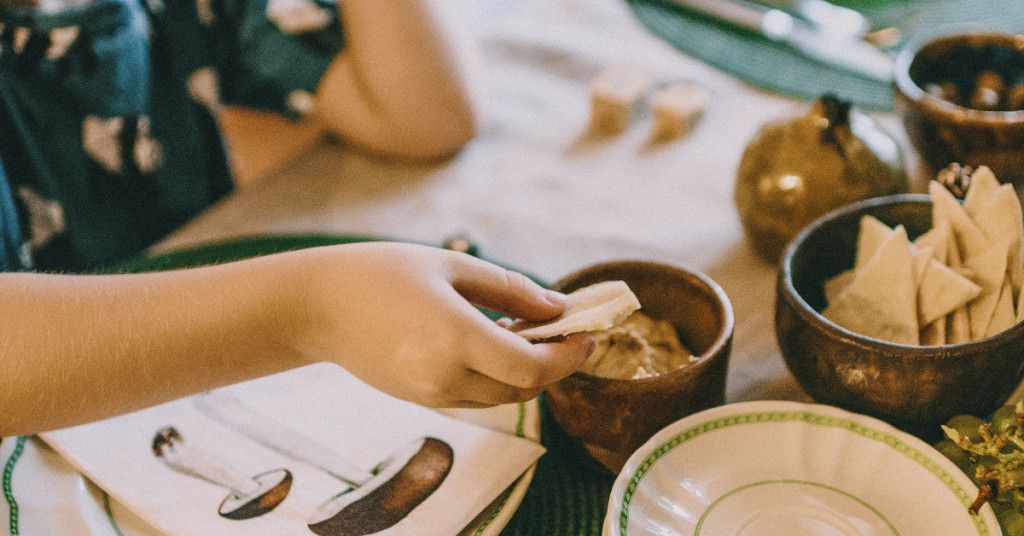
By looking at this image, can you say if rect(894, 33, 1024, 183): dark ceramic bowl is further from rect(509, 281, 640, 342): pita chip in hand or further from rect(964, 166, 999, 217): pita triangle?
rect(509, 281, 640, 342): pita chip in hand

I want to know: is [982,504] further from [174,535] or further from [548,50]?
[548,50]

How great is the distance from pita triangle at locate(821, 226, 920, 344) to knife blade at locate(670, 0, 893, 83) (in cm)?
53

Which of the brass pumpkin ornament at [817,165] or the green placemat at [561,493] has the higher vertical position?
the brass pumpkin ornament at [817,165]

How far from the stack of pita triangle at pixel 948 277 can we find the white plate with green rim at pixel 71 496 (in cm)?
24

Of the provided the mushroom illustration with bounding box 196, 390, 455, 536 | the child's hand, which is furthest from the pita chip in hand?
the mushroom illustration with bounding box 196, 390, 455, 536

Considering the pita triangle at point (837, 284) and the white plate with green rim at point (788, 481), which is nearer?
the white plate with green rim at point (788, 481)

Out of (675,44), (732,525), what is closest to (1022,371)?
(732,525)

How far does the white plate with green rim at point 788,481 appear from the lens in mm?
426

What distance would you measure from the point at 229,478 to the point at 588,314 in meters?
0.27

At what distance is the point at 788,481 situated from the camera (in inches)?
18.1

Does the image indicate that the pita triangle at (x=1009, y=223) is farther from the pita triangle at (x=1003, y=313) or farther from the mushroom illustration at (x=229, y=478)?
the mushroom illustration at (x=229, y=478)

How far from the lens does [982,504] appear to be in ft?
1.33

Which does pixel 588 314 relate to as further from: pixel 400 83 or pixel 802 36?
pixel 802 36

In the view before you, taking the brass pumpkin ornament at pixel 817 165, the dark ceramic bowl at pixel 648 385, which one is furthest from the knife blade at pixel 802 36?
the dark ceramic bowl at pixel 648 385
